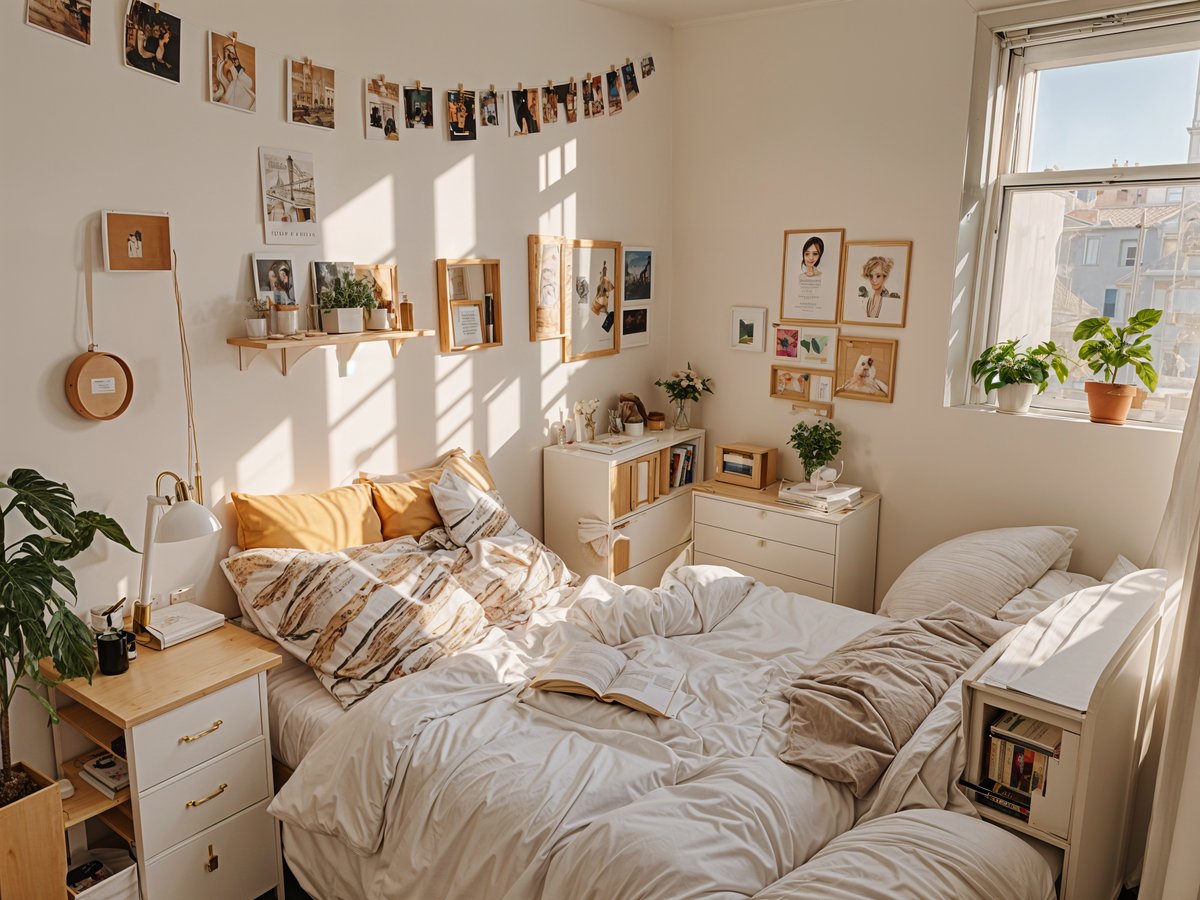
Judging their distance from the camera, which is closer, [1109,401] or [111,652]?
[111,652]

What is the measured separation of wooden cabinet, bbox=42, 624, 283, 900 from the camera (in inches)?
85.9

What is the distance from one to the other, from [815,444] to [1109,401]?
1.11 m

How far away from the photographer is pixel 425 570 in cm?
283

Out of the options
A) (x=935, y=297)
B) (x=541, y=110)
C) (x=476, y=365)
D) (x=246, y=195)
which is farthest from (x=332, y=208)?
(x=935, y=297)

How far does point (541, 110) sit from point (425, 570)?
6.37 ft

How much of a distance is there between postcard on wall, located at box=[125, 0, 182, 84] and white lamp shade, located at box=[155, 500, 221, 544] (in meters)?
1.18

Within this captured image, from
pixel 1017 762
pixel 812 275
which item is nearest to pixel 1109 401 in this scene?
pixel 812 275

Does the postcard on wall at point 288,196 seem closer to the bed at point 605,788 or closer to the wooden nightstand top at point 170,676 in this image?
the bed at point 605,788

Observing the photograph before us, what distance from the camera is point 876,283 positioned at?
3.78m

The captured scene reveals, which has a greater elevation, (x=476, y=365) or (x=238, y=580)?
(x=476, y=365)

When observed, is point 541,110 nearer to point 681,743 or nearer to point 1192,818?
point 681,743

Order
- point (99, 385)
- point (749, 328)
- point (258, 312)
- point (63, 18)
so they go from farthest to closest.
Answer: point (749, 328), point (258, 312), point (99, 385), point (63, 18)

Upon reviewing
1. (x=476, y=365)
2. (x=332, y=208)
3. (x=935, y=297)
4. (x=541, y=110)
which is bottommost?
(x=476, y=365)

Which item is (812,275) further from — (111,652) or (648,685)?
(111,652)
